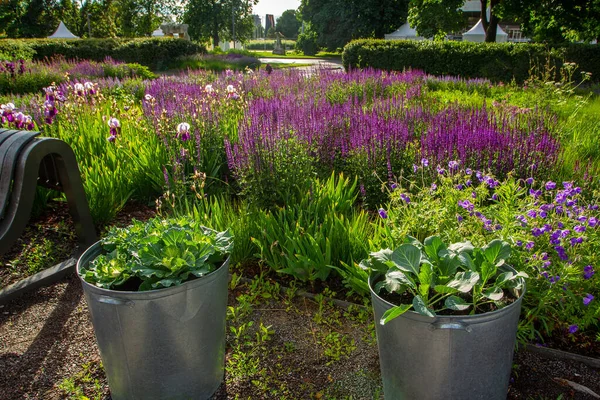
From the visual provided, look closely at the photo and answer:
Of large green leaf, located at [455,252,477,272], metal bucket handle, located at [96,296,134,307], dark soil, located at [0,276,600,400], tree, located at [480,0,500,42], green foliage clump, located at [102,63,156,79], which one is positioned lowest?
dark soil, located at [0,276,600,400]

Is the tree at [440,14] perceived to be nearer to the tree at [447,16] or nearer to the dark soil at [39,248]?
the tree at [447,16]

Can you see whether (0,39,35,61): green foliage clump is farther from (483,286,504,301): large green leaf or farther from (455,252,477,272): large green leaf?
(483,286,504,301): large green leaf

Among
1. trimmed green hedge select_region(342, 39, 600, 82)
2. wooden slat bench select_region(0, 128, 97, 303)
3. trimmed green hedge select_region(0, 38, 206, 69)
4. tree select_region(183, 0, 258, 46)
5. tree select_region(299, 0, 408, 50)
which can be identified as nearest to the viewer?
wooden slat bench select_region(0, 128, 97, 303)

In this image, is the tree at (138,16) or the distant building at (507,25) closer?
the tree at (138,16)

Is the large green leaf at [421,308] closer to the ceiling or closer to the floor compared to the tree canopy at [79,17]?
closer to the floor

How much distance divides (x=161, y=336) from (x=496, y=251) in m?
1.47

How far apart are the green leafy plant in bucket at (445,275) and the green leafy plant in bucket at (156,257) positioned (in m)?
0.74

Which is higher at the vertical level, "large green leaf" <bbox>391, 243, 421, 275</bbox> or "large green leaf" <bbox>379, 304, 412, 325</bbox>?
"large green leaf" <bbox>391, 243, 421, 275</bbox>

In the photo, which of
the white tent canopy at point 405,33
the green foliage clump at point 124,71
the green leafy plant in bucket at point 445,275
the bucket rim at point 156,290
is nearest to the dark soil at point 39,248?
the bucket rim at point 156,290

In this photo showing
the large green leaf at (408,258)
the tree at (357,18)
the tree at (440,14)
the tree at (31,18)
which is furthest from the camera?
the tree at (31,18)

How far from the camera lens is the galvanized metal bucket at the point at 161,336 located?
2035 millimetres

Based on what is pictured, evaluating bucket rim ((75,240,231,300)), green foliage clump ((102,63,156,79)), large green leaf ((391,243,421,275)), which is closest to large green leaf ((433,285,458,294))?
large green leaf ((391,243,421,275))

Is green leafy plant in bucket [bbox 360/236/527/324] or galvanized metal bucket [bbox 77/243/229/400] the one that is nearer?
green leafy plant in bucket [bbox 360/236/527/324]

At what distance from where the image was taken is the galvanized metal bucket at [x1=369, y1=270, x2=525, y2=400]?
5.97 feet
